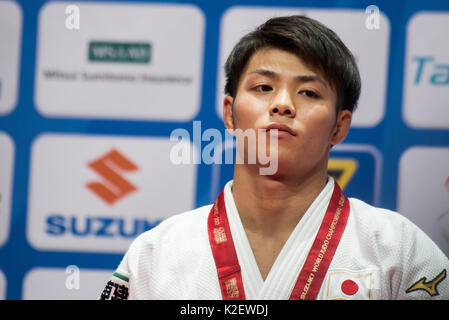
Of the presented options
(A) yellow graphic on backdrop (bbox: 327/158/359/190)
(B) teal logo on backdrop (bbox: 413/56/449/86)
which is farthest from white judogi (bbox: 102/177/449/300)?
(B) teal logo on backdrop (bbox: 413/56/449/86)

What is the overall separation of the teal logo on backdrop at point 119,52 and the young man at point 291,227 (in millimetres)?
770

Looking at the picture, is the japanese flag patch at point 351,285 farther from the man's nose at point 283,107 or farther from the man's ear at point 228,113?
the man's ear at point 228,113

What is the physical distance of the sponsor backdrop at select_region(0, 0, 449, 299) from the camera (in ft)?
8.50

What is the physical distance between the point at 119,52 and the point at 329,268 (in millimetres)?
1614

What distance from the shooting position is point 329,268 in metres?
1.90

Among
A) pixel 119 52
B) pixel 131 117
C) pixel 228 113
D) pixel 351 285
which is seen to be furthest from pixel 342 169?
pixel 119 52

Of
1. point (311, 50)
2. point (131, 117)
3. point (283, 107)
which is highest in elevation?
point (311, 50)

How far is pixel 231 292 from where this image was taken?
188 centimetres

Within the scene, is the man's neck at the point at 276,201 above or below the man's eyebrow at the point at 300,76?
below

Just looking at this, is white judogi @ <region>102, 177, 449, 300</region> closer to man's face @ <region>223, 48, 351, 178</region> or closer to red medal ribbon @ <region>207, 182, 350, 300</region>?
red medal ribbon @ <region>207, 182, 350, 300</region>

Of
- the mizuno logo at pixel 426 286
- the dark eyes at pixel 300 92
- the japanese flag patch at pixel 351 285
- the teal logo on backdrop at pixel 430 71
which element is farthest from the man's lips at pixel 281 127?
the teal logo on backdrop at pixel 430 71

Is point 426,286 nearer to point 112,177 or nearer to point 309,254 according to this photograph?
point 309,254

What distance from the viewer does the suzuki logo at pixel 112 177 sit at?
8.95 ft

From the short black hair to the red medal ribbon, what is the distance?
0.44 m
